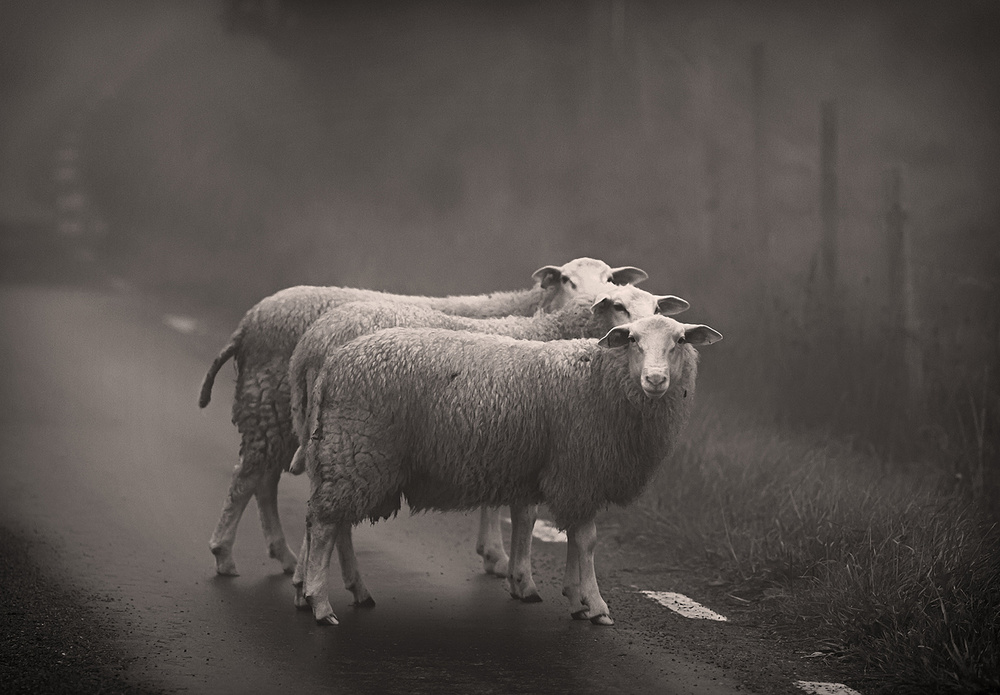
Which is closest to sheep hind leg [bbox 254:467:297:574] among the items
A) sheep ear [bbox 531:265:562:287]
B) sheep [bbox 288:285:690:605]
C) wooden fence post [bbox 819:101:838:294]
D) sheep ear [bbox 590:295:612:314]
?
sheep [bbox 288:285:690:605]

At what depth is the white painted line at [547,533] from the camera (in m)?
8.73

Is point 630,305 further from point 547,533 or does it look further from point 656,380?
point 547,533

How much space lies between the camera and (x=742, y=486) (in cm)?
866

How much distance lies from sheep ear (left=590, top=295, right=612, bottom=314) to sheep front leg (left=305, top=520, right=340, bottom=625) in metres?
2.14

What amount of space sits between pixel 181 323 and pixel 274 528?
932 centimetres

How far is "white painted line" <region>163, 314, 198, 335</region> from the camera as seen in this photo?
52.9ft

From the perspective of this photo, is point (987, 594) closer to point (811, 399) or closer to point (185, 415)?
point (811, 399)

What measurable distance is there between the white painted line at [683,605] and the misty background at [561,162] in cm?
353

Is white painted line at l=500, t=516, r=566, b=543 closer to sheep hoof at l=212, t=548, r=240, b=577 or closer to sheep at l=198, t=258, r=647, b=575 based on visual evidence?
sheep at l=198, t=258, r=647, b=575

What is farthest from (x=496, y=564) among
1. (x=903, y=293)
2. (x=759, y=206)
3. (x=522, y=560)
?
(x=759, y=206)

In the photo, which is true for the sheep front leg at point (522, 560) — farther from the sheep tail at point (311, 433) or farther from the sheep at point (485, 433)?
the sheep tail at point (311, 433)

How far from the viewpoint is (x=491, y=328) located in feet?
26.2

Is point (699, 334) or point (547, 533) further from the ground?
point (699, 334)

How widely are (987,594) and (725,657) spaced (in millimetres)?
1334
